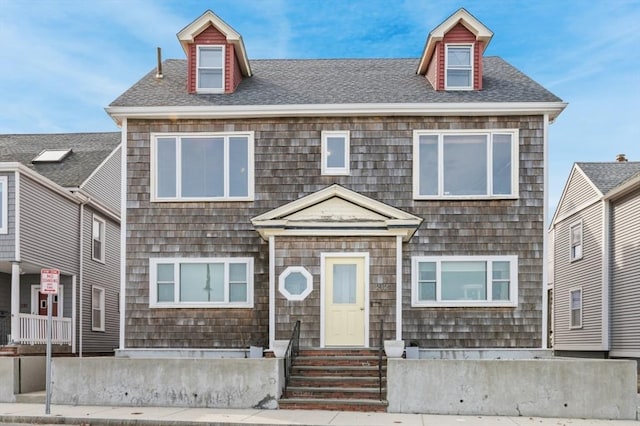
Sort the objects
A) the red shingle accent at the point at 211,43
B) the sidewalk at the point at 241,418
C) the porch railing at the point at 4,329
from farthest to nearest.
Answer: the porch railing at the point at 4,329, the red shingle accent at the point at 211,43, the sidewalk at the point at 241,418

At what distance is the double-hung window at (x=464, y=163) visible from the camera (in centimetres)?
1575

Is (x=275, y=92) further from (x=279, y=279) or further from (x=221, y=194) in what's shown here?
(x=279, y=279)

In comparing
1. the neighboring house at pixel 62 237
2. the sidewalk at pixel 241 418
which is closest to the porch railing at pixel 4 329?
the neighboring house at pixel 62 237

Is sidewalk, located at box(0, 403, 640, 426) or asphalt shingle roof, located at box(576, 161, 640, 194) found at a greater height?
asphalt shingle roof, located at box(576, 161, 640, 194)

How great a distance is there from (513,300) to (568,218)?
928 centimetres

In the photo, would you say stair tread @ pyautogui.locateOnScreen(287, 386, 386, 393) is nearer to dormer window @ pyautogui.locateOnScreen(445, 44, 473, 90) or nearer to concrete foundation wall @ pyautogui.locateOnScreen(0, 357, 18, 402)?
concrete foundation wall @ pyautogui.locateOnScreen(0, 357, 18, 402)

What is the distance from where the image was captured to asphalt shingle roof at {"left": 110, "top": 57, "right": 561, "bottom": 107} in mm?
16125

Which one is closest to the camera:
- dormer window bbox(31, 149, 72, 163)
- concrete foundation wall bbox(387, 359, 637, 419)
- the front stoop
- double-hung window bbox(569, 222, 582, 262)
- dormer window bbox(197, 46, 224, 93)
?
concrete foundation wall bbox(387, 359, 637, 419)

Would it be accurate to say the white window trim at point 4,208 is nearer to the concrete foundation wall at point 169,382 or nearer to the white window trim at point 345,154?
the concrete foundation wall at point 169,382

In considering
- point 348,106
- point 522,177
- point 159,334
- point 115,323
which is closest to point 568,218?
point 522,177

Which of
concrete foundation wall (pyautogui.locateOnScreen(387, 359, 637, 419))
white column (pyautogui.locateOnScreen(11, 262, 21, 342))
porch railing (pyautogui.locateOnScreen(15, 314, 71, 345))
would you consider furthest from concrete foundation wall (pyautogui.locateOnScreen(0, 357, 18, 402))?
concrete foundation wall (pyautogui.locateOnScreen(387, 359, 637, 419))

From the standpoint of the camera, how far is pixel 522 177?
1569 centimetres

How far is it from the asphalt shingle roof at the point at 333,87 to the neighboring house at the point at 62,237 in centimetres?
398

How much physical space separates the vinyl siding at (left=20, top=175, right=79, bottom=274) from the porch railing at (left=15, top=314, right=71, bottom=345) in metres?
1.45
